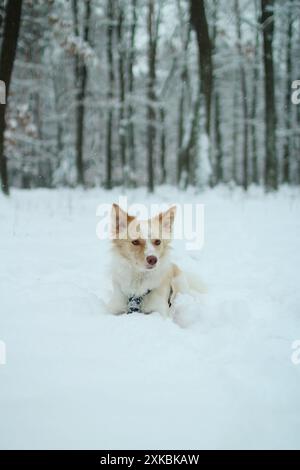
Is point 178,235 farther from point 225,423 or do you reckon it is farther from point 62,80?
point 62,80

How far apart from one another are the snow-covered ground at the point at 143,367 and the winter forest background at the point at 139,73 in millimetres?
6425

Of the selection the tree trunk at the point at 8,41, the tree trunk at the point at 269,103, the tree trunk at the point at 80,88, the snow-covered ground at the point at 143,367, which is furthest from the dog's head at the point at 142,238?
the tree trunk at the point at 80,88

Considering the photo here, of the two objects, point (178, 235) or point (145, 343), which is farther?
point (178, 235)

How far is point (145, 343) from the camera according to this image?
3057 mm

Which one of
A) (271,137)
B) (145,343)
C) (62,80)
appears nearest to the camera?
(145,343)

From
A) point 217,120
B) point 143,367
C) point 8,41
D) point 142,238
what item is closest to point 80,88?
point 8,41

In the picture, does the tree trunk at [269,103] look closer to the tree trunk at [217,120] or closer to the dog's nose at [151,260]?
the tree trunk at [217,120]

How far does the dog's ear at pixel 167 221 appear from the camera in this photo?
4301 millimetres

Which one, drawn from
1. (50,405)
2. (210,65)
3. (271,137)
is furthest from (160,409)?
(271,137)

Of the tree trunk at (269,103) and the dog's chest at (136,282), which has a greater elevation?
the tree trunk at (269,103)

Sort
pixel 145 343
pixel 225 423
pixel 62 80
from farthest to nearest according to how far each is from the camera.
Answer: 1. pixel 62 80
2. pixel 145 343
3. pixel 225 423

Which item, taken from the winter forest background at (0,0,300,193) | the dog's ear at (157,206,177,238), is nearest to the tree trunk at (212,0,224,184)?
the winter forest background at (0,0,300,193)

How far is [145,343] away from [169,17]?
2013 centimetres

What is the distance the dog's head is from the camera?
3.89m
